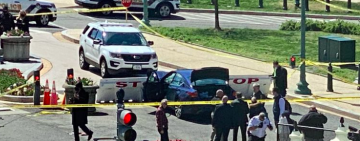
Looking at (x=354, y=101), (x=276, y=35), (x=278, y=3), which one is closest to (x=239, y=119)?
(x=354, y=101)

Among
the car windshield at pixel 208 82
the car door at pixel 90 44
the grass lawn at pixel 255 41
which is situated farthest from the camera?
the grass lawn at pixel 255 41

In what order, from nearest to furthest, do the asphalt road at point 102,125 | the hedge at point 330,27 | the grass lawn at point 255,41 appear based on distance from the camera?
the asphalt road at point 102,125, the grass lawn at point 255,41, the hedge at point 330,27

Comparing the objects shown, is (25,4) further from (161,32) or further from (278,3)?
(278,3)

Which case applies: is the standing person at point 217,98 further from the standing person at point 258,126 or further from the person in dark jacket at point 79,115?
the person in dark jacket at point 79,115

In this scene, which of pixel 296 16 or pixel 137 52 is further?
pixel 296 16

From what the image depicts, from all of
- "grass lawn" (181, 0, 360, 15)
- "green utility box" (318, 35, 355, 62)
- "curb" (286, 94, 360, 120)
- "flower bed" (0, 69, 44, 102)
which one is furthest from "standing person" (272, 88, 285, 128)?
"grass lawn" (181, 0, 360, 15)

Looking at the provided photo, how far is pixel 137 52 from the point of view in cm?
2938

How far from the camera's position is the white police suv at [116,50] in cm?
2927

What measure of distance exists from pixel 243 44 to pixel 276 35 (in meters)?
3.79

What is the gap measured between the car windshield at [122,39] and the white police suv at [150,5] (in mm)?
16322

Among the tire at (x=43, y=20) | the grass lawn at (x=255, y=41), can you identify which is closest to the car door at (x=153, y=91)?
the grass lawn at (x=255, y=41)

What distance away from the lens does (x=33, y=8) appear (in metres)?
41.4

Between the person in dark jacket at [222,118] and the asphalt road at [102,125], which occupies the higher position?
the person in dark jacket at [222,118]

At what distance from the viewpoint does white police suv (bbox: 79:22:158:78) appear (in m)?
29.3
